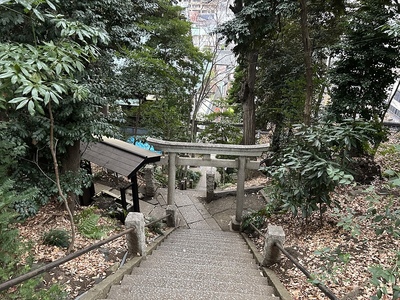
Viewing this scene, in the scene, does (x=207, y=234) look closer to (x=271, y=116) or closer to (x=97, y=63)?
(x=97, y=63)

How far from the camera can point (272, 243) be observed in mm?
3273

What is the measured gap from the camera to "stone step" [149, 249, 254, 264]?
4.03 m

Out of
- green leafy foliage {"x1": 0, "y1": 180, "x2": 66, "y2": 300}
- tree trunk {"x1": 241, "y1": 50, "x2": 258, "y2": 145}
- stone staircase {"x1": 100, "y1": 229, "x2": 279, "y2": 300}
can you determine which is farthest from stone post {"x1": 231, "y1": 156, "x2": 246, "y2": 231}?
green leafy foliage {"x1": 0, "y1": 180, "x2": 66, "y2": 300}

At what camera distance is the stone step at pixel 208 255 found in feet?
13.2

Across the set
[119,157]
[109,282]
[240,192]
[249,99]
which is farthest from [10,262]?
[249,99]

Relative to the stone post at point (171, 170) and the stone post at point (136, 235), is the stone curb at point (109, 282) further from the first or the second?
the stone post at point (171, 170)

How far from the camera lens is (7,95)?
2.32 meters

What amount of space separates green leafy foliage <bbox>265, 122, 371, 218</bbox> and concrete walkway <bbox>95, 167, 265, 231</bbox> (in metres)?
3.18

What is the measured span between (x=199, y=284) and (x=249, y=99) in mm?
7128

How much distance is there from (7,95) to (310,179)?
4.06m

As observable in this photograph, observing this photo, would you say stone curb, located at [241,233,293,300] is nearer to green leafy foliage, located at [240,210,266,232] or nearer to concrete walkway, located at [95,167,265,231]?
green leafy foliage, located at [240,210,266,232]

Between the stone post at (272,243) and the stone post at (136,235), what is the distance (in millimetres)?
1778

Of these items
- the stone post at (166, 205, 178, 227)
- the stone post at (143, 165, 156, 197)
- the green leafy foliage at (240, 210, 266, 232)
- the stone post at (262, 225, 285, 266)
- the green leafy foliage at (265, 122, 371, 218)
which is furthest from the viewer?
the stone post at (143, 165, 156, 197)

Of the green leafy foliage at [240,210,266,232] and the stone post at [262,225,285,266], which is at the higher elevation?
the stone post at [262,225,285,266]
